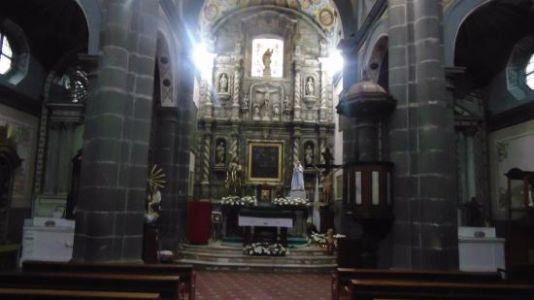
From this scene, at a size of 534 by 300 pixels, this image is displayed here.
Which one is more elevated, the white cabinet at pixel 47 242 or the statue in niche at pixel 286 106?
the statue in niche at pixel 286 106

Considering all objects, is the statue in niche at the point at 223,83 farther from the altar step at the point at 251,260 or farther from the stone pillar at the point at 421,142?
the stone pillar at the point at 421,142

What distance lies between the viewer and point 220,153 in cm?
2230

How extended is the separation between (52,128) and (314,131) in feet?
40.6

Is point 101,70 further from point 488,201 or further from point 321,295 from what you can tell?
point 488,201

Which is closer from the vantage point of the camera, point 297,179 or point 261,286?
point 261,286

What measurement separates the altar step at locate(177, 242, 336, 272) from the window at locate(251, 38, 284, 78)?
12384 millimetres

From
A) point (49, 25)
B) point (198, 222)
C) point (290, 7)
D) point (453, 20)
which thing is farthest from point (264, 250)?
point (290, 7)

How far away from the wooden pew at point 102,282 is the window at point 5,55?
1062 cm

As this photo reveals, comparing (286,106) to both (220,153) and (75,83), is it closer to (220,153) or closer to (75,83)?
(220,153)

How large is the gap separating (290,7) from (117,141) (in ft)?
56.4

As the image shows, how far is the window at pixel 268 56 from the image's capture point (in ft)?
77.7

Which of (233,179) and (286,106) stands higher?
(286,106)

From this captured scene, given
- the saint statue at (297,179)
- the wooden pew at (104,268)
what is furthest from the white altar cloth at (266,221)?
the wooden pew at (104,268)

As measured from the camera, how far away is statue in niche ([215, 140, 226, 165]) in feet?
72.8
